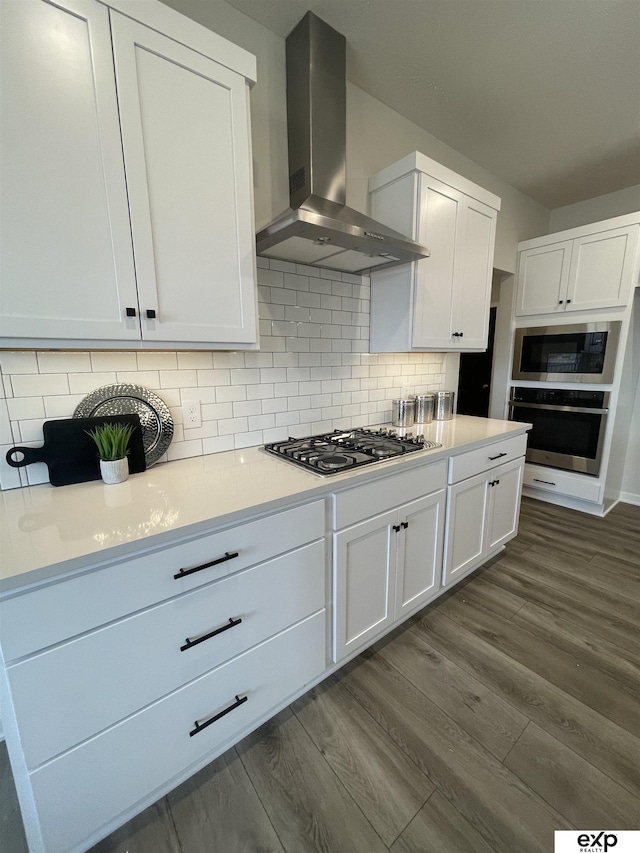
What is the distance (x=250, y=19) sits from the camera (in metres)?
1.51

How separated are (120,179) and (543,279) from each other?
344 cm

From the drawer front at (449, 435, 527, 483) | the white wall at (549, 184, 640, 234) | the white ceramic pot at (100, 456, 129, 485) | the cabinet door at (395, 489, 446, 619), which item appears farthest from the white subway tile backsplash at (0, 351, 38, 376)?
the white wall at (549, 184, 640, 234)

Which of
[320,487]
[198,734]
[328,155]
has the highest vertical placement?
[328,155]

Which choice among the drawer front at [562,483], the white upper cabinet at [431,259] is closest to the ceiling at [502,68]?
the white upper cabinet at [431,259]

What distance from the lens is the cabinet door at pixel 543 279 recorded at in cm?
301

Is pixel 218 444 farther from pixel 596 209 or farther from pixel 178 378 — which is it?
pixel 596 209

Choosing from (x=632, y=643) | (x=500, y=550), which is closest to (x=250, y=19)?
(x=500, y=550)

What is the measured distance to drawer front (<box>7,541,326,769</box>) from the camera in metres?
0.80

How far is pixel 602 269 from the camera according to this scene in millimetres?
2793

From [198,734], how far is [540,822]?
109 centimetres

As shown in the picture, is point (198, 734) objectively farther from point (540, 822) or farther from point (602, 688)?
point (602, 688)

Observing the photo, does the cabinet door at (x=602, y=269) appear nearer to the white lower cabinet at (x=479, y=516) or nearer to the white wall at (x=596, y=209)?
the white wall at (x=596, y=209)

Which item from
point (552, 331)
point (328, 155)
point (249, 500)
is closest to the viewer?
point (249, 500)

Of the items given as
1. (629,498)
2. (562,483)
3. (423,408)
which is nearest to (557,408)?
(562,483)
